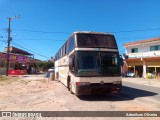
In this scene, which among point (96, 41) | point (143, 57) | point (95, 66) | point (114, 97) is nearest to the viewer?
point (95, 66)

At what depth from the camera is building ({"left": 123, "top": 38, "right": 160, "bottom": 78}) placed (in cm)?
3462

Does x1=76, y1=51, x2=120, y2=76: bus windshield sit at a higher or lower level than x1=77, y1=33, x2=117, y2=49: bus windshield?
lower

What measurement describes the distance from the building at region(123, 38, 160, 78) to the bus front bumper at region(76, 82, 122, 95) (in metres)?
24.0

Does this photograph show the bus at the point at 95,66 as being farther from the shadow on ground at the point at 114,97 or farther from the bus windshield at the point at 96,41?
the shadow on ground at the point at 114,97

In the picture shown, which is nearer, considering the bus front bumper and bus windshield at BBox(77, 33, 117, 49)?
the bus front bumper

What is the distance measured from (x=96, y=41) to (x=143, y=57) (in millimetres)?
26329

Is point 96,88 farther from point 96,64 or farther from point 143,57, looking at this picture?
point 143,57

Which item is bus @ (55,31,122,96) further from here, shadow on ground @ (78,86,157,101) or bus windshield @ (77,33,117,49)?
shadow on ground @ (78,86,157,101)

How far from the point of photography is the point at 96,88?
37.2 ft

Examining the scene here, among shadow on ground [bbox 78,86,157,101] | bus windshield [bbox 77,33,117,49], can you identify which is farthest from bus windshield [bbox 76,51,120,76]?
shadow on ground [bbox 78,86,157,101]

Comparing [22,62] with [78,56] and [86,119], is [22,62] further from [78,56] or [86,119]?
[86,119]

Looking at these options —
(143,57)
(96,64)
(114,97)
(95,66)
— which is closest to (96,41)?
(96,64)

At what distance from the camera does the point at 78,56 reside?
1146cm

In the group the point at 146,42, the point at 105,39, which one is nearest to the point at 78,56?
the point at 105,39
